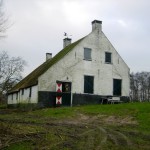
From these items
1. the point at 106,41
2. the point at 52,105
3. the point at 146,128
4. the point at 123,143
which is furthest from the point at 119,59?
the point at 123,143

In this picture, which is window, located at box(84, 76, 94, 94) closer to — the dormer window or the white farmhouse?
the white farmhouse

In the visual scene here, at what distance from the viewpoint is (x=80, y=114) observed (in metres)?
21.7

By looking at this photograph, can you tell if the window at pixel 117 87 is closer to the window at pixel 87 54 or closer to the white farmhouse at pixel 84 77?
the white farmhouse at pixel 84 77

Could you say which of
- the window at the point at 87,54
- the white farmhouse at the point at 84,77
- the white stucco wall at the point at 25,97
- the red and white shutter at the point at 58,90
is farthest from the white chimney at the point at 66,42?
the red and white shutter at the point at 58,90

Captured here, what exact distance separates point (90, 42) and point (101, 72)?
10.7 ft

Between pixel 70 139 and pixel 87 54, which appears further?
pixel 87 54

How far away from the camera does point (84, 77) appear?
3195 centimetres

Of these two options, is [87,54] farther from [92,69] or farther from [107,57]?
[107,57]

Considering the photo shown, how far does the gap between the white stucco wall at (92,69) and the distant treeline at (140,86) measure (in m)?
45.7

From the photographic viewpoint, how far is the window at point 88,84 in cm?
3192

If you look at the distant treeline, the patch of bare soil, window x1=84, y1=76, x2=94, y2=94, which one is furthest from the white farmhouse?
the distant treeline

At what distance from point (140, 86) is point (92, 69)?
50275 mm

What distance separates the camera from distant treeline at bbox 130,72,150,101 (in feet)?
260

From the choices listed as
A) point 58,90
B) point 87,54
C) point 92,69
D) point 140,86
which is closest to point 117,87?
point 92,69
